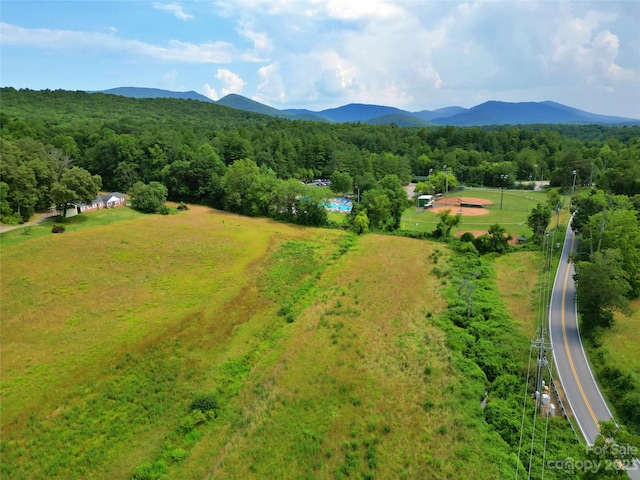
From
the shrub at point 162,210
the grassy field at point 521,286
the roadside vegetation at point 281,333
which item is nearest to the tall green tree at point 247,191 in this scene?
the roadside vegetation at point 281,333

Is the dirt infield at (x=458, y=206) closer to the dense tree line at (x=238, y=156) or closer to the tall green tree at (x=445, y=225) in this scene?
the dense tree line at (x=238, y=156)

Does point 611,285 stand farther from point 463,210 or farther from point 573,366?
point 463,210

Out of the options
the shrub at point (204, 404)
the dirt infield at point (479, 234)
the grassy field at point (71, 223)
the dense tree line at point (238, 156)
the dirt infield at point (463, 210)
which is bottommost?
the shrub at point (204, 404)

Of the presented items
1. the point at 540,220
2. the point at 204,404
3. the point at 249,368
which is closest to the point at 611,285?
the point at 540,220

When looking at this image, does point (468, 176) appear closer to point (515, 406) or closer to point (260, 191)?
point (260, 191)

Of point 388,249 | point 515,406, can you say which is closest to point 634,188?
point 388,249

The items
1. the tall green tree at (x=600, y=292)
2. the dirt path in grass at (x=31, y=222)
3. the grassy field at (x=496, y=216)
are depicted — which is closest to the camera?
the tall green tree at (x=600, y=292)

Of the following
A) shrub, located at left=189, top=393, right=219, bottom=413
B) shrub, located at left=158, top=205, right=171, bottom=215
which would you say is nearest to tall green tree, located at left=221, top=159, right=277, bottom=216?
shrub, located at left=158, top=205, right=171, bottom=215

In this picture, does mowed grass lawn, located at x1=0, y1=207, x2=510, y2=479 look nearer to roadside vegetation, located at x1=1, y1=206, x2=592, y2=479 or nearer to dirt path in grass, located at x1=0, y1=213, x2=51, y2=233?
roadside vegetation, located at x1=1, y1=206, x2=592, y2=479
